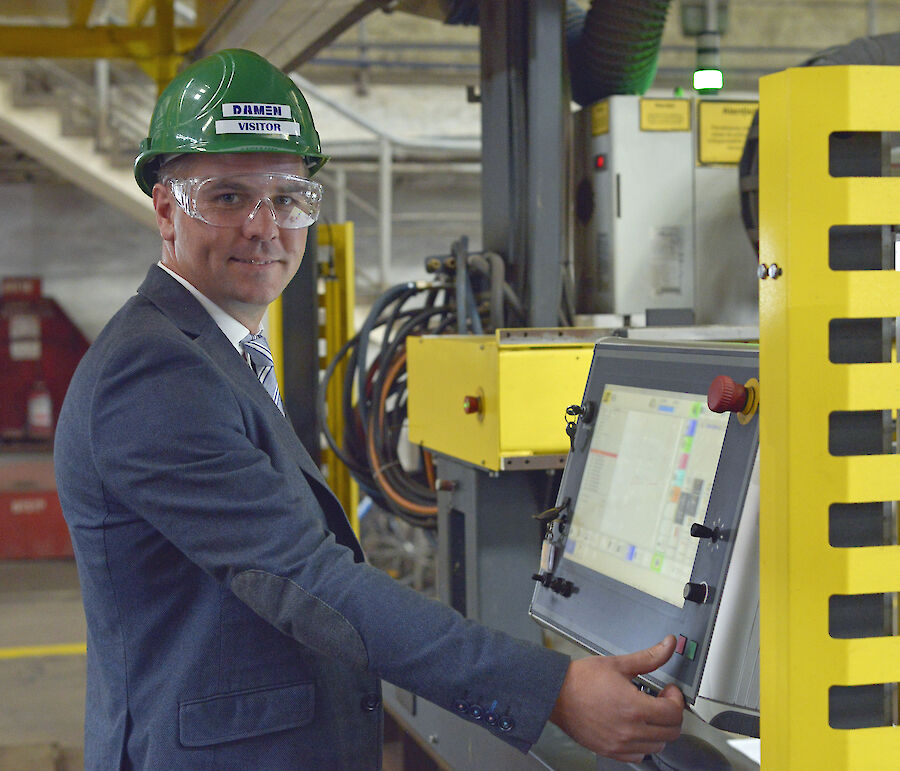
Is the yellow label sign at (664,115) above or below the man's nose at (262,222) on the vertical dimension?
above

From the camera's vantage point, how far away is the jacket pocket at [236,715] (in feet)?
4.37

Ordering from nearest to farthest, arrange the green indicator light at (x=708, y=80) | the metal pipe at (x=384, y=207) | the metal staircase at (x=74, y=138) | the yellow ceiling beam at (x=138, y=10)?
the green indicator light at (x=708, y=80)
the yellow ceiling beam at (x=138, y=10)
the metal pipe at (x=384, y=207)
the metal staircase at (x=74, y=138)

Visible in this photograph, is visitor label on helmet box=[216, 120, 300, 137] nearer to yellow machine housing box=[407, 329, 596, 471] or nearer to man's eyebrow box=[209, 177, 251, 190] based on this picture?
man's eyebrow box=[209, 177, 251, 190]

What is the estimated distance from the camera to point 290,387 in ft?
14.4

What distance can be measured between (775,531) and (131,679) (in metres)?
0.86

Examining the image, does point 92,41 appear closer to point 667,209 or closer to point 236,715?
point 667,209

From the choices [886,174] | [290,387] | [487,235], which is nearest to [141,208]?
[290,387]

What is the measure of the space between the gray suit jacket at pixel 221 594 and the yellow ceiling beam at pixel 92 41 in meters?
4.08

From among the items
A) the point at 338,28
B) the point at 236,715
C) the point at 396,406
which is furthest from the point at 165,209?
the point at 338,28

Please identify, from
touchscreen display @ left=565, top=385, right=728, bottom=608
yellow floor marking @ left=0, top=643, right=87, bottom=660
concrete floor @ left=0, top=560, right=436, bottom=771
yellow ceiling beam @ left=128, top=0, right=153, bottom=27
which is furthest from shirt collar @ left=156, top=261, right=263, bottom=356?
yellow floor marking @ left=0, top=643, right=87, bottom=660

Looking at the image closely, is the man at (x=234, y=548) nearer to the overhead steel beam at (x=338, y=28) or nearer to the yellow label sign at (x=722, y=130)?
the yellow label sign at (x=722, y=130)

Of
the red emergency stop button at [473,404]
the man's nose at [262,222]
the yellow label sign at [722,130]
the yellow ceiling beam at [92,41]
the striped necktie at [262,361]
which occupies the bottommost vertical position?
the red emergency stop button at [473,404]

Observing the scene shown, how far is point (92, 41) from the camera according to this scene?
525 cm

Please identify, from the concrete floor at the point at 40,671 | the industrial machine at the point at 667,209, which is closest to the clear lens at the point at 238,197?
the industrial machine at the point at 667,209
